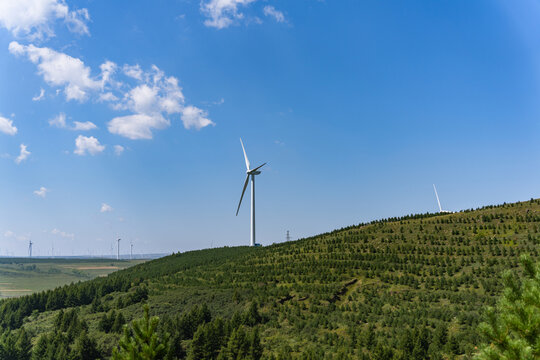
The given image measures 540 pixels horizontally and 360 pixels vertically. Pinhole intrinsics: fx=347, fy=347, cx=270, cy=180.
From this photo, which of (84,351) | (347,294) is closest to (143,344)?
(84,351)

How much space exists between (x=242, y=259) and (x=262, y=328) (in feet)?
122

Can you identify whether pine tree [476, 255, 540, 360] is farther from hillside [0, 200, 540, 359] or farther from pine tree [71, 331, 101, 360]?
pine tree [71, 331, 101, 360]

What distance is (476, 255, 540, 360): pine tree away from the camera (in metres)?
11.8

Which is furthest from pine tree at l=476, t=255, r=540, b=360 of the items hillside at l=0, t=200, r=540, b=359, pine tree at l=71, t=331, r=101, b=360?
pine tree at l=71, t=331, r=101, b=360

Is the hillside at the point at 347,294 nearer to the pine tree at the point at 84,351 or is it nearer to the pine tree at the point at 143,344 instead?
the pine tree at the point at 84,351

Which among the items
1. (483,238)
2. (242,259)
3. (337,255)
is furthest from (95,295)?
(483,238)

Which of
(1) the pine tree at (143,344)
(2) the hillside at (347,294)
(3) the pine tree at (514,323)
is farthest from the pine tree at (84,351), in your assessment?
(3) the pine tree at (514,323)

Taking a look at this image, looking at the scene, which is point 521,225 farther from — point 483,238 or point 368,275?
point 368,275

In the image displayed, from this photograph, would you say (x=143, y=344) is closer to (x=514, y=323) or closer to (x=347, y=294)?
(x=514, y=323)

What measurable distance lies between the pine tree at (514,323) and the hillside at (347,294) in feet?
64.4

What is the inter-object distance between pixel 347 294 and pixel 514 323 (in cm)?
4000

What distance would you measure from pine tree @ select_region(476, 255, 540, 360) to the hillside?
19619 millimetres

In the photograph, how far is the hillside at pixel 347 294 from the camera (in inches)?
1428

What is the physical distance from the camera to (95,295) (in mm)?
72750
